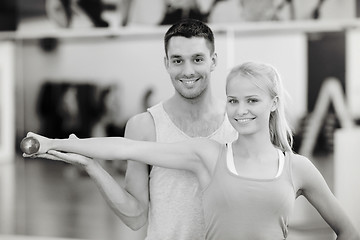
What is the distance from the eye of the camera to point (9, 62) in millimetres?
5711

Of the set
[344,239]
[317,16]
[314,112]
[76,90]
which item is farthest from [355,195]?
[344,239]

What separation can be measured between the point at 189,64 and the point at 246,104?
8.9 inches

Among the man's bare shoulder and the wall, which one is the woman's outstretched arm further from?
the wall

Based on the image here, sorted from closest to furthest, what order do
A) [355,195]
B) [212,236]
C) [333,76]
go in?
[212,236], [355,195], [333,76]

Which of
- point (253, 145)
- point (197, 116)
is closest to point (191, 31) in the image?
point (197, 116)

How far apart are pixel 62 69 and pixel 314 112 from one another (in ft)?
7.59

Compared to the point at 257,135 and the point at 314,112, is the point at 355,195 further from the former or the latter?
the point at 257,135

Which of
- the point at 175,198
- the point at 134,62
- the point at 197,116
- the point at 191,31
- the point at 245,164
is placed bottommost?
the point at 175,198

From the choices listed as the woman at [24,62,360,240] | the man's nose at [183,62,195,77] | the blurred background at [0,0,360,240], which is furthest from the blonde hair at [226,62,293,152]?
the blurred background at [0,0,360,240]

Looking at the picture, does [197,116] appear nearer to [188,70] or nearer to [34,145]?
[188,70]

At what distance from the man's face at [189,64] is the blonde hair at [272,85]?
12 cm

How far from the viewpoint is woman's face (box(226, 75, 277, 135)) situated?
1.53 meters

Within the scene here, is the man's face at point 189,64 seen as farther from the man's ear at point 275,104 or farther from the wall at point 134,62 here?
the wall at point 134,62

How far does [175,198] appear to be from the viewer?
1712 millimetres
